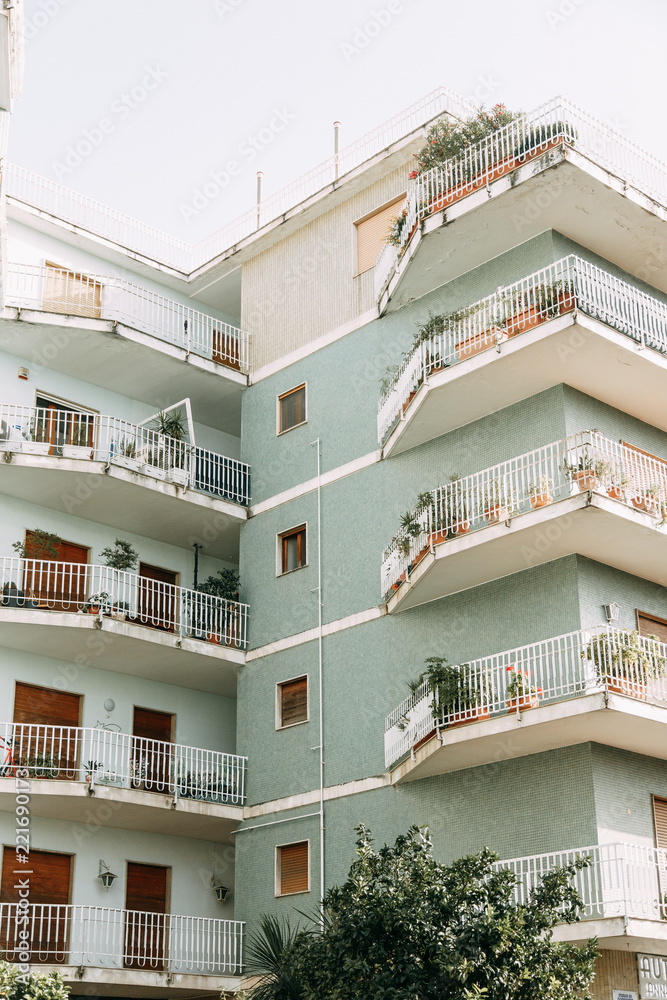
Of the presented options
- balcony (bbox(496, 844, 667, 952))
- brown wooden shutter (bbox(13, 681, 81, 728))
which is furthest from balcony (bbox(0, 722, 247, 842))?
balcony (bbox(496, 844, 667, 952))

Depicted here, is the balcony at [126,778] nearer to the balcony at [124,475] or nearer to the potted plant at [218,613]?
the potted plant at [218,613]

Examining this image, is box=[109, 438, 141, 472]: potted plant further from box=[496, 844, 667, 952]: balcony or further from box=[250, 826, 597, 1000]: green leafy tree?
box=[250, 826, 597, 1000]: green leafy tree

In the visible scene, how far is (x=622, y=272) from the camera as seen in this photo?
2373 cm

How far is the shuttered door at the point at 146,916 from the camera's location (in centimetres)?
2322

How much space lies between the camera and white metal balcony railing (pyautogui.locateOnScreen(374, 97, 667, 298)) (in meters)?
22.1

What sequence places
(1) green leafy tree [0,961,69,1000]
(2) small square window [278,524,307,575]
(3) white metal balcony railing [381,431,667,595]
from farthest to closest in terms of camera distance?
1. (2) small square window [278,524,307,575]
2. (3) white metal balcony railing [381,431,667,595]
3. (1) green leafy tree [0,961,69,1000]

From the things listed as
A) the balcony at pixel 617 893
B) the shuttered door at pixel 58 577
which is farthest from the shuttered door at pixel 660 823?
the shuttered door at pixel 58 577

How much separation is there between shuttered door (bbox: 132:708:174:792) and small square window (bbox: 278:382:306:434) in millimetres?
A: 6928

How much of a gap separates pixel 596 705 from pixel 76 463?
11.6 m

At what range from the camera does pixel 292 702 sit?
2480 cm

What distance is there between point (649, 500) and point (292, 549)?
8269mm

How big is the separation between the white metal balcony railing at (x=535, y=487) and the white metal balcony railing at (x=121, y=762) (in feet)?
18.6

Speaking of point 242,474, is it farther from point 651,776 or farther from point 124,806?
point 651,776

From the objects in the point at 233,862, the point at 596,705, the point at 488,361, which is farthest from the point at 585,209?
the point at 233,862
